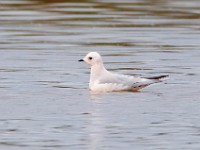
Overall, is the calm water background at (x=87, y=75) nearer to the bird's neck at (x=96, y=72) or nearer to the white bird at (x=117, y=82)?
the white bird at (x=117, y=82)

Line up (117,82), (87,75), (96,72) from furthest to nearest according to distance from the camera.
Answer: (87,75) < (96,72) < (117,82)

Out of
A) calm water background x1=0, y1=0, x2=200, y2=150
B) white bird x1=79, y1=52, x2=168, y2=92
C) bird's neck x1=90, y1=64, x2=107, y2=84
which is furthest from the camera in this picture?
bird's neck x1=90, y1=64, x2=107, y2=84

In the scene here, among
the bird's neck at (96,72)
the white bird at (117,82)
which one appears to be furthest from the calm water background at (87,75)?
the bird's neck at (96,72)

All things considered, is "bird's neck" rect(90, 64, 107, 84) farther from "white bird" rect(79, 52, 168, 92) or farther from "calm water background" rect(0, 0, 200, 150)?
"calm water background" rect(0, 0, 200, 150)

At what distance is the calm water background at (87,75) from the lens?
13766 mm

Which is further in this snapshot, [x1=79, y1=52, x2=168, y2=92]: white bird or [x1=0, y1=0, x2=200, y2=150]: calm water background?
[x1=79, y1=52, x2=168, y2=92]: white bird

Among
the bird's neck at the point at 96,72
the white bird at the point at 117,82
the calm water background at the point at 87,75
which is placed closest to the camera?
the calm water background at the point at 87,75

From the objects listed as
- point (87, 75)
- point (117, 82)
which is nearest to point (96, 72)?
point (117, 82)

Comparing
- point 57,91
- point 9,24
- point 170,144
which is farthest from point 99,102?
point 9,24

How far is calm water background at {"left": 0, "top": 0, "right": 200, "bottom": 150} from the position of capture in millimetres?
13766

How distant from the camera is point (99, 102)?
54.7ft

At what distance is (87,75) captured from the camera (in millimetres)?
20312

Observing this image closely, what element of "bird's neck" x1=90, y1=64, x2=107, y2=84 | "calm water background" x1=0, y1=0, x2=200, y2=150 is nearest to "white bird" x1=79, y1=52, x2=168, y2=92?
"bird's neck" x1=90, y1=64, x2=107, y2=84

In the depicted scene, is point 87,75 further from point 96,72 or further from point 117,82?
point 117,82
